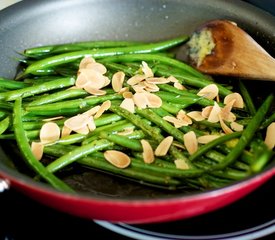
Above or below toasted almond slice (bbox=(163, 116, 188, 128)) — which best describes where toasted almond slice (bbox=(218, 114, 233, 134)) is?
below

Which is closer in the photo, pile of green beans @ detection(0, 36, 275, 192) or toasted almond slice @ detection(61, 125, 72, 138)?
pile of green beans @ detection(0, 36, 275, 192)

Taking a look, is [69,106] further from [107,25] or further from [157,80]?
[107,25]

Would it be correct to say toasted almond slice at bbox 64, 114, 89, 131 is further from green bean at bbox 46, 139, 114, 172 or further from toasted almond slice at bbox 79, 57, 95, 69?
toasted almond slice at bbox 79, 57, 95, 69

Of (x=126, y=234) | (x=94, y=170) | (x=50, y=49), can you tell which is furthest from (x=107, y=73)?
(x=126, y=234)

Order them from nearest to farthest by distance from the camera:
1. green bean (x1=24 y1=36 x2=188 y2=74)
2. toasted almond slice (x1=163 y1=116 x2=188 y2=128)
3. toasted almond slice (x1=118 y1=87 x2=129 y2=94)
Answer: toasted almond slice (x1=163 y1=116 x2=188 y2=128) → toasted almond slice (x1=118 y1=87 x2=129 y2=94) → green bean (x1=24 y1=36 x2=188 y2=74)

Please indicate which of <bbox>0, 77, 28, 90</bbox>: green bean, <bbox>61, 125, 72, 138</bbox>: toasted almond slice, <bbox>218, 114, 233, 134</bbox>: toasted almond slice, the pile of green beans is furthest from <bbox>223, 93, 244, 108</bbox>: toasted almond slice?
<bbox>0, 77, 28, 90</bbox>: green bean

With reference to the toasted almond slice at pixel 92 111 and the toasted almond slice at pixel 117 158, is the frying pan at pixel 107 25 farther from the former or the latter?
the toasted almond slice at pixel 92 111

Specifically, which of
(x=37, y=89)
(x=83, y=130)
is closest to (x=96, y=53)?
(x=37, y=89)

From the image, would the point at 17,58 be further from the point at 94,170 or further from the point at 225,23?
the point at 225,23

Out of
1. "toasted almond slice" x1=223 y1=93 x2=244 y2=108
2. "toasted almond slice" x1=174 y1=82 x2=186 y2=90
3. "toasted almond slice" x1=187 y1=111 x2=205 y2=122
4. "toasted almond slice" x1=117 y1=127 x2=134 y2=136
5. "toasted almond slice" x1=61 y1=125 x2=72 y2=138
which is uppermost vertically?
"toasted almond slice" x1=61 y1=125 x2=72 y2=138
